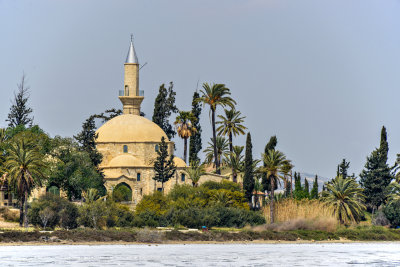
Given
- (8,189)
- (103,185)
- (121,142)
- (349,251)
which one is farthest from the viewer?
(121,142)

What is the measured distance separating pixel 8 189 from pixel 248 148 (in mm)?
24914

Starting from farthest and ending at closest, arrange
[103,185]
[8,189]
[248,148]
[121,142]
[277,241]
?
[121,142] → [103,185] → [248,148] → [8,189] → [277,241]

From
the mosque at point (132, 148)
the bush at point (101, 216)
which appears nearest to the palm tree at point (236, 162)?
the mosque at point (132, 148)

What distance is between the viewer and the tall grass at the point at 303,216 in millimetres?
82562

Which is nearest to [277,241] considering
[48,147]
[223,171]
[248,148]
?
[248,148]

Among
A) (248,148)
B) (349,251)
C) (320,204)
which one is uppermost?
(248,148)

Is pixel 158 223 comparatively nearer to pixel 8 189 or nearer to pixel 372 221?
pixel 8 189

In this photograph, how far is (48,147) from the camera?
93.3 meters

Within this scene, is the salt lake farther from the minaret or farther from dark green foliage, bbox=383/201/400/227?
the minaret

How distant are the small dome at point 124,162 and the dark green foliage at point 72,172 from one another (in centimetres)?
1016

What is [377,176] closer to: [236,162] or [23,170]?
[236,162]

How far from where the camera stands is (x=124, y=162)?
4176 inches

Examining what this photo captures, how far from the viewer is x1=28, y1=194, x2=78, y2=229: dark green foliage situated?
75.2 metres

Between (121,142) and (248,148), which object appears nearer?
(248,148)
